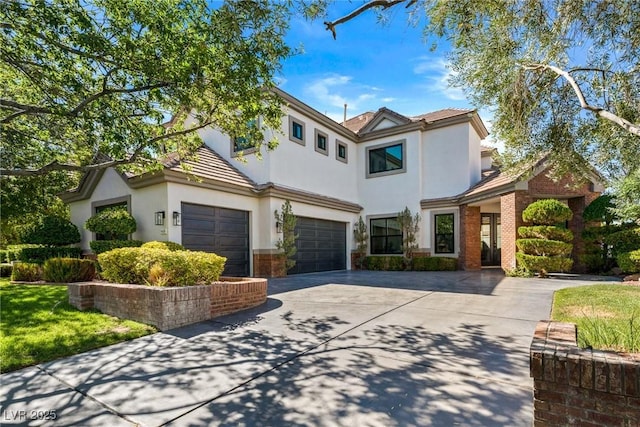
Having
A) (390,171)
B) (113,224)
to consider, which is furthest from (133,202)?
(390,171)

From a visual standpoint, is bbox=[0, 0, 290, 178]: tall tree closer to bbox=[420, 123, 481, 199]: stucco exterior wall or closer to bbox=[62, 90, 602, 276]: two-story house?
bbox=[62, 90, 602, 276]: two-story house

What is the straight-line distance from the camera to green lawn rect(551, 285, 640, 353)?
2.83m

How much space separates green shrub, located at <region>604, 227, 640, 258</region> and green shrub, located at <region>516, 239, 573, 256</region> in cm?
127

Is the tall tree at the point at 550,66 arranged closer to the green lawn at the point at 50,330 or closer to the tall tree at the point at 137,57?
the tall tree at the point at 137,57

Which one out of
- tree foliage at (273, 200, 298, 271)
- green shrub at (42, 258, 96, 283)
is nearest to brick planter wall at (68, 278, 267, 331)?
green shrub at (42, 258, 96, 283)

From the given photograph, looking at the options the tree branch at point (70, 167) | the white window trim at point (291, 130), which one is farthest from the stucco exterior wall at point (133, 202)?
the white window trim at point (291, 130)

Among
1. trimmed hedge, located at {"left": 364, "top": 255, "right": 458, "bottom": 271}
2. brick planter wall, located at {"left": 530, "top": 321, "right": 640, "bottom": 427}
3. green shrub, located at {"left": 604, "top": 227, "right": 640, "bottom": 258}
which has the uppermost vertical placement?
green shrub, located at {"left": 604, "top": 227, "right": 640, "bottom": 258}

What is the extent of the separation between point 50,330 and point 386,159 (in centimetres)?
1541

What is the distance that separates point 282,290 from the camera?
939 centimetres

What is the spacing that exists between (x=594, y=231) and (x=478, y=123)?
6.91 meters

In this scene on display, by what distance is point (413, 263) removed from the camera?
52.6ft

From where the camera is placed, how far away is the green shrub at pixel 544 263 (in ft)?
38.5

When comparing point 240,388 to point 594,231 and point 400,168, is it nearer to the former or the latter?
point 594,231

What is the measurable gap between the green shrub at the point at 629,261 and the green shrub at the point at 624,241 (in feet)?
1.44
